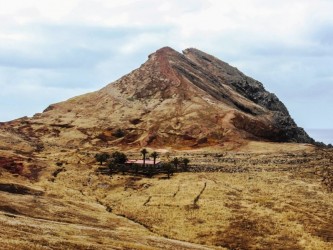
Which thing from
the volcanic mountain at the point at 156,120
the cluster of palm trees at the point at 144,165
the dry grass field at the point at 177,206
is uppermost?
the volcanic mountain at the point at 156,120

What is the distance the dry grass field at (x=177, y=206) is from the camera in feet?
182

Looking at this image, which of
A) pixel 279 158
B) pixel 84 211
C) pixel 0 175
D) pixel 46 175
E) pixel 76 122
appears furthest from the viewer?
pixel 76 122

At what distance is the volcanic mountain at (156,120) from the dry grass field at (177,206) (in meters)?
27.3

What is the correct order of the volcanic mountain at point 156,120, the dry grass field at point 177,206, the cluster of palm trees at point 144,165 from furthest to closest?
1. the volcanic mountain at point 156,120
2. the cluster of palm trees at point 144,165
3. the dry grass field at point 177,206

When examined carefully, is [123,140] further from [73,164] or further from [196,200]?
[196,200]

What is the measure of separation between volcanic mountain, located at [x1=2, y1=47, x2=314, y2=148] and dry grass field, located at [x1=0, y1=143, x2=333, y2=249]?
27.3 meters

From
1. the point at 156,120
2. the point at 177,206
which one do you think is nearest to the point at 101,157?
the point at 177,206

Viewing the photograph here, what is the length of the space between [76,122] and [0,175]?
255 feet

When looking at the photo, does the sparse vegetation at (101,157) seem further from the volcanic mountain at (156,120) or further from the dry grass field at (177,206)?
the volcanic mountain at (156,120)

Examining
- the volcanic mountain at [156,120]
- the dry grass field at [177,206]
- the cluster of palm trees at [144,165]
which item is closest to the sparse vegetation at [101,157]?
the cluster of palm trees at [144,165]

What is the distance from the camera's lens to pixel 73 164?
393ft

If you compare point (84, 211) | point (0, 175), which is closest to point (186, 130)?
point (0, 175)

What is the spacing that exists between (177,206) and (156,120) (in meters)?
83.4

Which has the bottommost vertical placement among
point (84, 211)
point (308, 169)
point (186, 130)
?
point (84, 211)
